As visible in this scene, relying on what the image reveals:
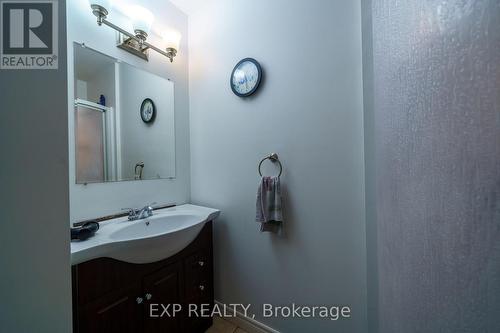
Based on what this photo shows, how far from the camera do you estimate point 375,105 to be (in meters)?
0.71

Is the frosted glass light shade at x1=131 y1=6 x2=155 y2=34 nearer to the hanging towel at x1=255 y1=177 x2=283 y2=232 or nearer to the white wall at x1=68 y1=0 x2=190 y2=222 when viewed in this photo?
the white wall at x1=68 y1=0 x2=190 y2=222

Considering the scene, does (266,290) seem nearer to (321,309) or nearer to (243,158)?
(321,309)

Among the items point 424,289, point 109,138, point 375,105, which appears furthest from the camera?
point 109,138

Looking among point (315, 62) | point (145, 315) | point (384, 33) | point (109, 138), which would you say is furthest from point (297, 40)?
point (145, 315)

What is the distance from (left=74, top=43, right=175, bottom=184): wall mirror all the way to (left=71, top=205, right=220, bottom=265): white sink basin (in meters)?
0.32

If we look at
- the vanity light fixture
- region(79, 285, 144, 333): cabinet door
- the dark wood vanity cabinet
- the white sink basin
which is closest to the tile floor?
the dark wood vanity cabinet

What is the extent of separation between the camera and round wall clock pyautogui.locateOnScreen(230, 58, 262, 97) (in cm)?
121

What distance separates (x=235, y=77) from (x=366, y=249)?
127cm

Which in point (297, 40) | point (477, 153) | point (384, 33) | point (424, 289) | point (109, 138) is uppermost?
point (297, 40)

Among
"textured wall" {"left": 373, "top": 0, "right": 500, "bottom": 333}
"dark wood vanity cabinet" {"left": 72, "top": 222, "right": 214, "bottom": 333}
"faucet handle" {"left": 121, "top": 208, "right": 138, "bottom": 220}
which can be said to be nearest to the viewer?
"textured wall" {"left": 373, "top": 0, "right": 500, "bottom": 333}

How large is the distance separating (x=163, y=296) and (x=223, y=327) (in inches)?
24.0

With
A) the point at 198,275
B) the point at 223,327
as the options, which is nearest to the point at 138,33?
the point at 198,275

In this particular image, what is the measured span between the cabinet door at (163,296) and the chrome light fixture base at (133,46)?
136cm

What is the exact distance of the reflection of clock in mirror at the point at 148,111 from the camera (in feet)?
A: 4.43
